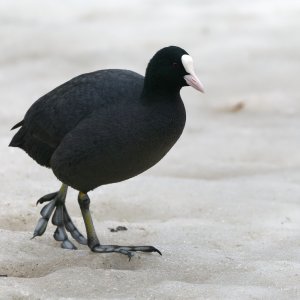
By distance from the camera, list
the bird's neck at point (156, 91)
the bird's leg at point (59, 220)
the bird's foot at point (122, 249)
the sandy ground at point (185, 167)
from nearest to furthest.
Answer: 1. the sandy ground at point (185, 167)
2. the bird's neck at point (156, 91)
3. the bird's foot at point (122, 249)
4. the bird's leg at point (59, 220)

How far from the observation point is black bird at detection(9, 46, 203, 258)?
4.75 m

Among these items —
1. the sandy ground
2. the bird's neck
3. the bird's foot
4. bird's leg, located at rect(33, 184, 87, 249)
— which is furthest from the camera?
bird's leg, located at rect(33, 184, 87, 249)

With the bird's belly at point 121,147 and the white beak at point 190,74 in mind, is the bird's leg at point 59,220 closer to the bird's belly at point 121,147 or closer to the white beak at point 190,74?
the bird's belly at point 121,147

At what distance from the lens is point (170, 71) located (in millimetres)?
4801

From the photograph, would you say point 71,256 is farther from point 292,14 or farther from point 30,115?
point 292,14

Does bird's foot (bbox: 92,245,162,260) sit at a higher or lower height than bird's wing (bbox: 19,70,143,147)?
lower

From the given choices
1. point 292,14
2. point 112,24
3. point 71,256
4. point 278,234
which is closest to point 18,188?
point 71,256

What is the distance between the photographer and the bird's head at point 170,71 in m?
4.77

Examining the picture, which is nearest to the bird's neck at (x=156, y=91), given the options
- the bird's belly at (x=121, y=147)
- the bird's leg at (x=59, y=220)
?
the bird's belly at (x=121, y=147)

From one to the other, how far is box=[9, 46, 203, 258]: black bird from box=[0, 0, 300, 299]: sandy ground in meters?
0.45

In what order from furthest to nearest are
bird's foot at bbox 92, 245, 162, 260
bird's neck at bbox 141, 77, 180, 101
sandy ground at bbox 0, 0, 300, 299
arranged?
bird's foot at bbox 92, 245, 162, 260 → bird's neck at bbox 141, 77, 180, 101 → sandy ground at bbox 0, 0, 300, 299

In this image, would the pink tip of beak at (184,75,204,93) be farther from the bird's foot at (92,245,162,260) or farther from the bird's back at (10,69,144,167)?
the bird's foot at (92,245,162,260)

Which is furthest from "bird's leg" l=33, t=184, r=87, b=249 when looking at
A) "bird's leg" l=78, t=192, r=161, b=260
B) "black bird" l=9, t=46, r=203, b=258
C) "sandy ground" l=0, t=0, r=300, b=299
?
"black bird" l=9, t=46, r=203, b=258

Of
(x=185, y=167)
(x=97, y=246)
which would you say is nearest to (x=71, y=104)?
(x=97, y=246)
